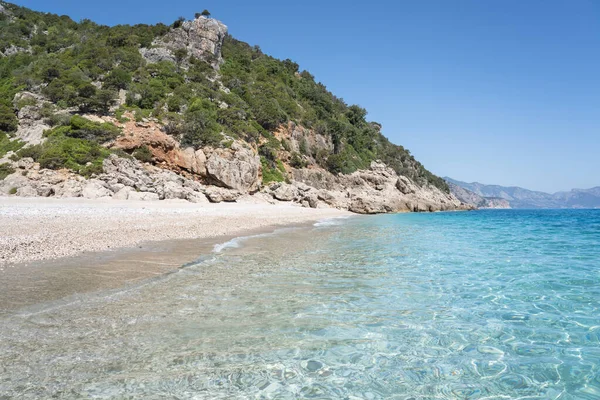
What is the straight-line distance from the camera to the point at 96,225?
14070 millimetres

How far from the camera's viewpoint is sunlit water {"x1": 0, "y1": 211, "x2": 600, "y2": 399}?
3.79 metres

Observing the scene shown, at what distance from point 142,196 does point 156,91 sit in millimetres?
18494

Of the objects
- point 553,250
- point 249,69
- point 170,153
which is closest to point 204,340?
point 553,250

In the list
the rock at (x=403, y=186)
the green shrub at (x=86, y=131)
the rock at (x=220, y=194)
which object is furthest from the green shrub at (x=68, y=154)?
the rock at (x=403, y=186)

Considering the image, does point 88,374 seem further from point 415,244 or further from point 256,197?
point 256,197

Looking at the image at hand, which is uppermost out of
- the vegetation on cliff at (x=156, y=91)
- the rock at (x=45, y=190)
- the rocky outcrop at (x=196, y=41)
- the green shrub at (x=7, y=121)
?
the rocky outcrop at (x=196, y=41)

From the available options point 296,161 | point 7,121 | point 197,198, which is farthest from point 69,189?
point 296,161

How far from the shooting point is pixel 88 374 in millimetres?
3795

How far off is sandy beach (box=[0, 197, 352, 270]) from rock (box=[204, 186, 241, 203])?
17.1 feet

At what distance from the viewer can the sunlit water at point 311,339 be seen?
3.79m

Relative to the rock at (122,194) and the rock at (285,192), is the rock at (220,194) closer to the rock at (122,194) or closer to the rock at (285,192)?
the rock at (285,192)

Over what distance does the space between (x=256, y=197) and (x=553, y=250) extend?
26.1m

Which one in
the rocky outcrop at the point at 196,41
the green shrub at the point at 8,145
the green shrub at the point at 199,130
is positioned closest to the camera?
the green shrub at the point at 8,145

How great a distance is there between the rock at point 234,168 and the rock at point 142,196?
806cm
